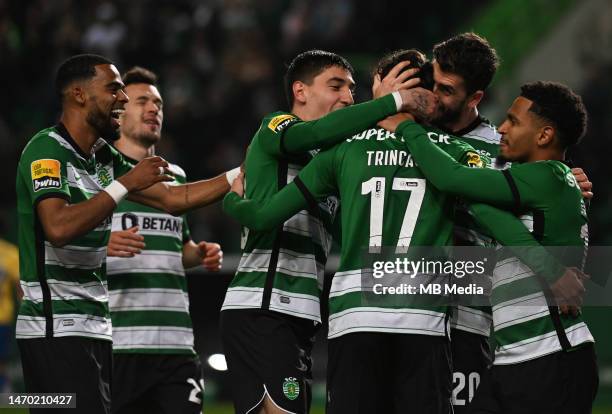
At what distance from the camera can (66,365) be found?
220 inches

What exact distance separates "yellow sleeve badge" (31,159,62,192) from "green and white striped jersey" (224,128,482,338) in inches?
55.5

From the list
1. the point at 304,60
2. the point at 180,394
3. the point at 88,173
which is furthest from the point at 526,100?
the point at 180,394

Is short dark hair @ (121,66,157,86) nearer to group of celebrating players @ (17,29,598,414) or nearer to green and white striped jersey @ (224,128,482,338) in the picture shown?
group of celebrating players @ (17,29,598,414)

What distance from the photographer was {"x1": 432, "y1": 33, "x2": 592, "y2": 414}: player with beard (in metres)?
5.57

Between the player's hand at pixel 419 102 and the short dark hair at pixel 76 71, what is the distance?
6.00ft

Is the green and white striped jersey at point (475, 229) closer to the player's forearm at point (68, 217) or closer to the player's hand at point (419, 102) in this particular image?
the player's hand at point (419, 102)

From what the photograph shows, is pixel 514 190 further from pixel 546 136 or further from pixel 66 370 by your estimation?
pixel 66 370

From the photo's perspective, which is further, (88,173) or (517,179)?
(88,173)

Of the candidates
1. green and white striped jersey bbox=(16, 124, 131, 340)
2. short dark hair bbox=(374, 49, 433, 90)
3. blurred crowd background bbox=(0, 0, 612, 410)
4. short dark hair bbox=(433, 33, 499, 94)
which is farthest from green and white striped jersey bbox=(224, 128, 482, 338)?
blurred crowd background bbox=(0, 0, 612, 410)

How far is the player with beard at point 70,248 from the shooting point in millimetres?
5570

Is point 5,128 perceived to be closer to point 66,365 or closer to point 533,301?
point 66,365

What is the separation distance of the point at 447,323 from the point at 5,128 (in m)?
11.0

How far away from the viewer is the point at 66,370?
5582 millimetres

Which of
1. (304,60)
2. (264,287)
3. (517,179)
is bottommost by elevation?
(264,287)
